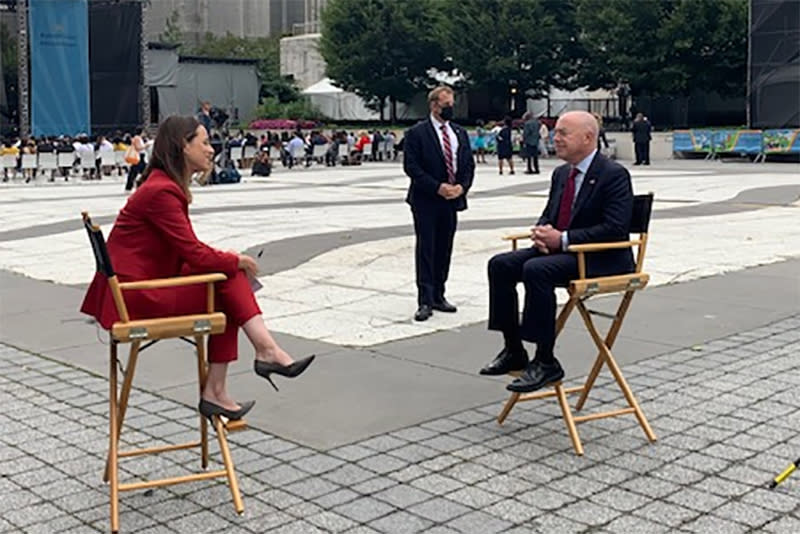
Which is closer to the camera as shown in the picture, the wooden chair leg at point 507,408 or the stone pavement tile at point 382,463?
the stone pavement tile at point 382,463

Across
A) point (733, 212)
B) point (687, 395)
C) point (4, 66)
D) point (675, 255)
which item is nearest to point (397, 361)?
point (687, 395)

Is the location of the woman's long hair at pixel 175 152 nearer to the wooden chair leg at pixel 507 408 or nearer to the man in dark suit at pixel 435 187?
the wooden chair leg at pixel 507 408

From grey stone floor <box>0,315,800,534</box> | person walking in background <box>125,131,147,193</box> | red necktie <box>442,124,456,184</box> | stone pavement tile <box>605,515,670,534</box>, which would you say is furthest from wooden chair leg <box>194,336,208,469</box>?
person walking in background <box>125,131,147,193</box>

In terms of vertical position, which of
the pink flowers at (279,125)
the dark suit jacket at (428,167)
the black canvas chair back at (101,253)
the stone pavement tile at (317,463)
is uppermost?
the pink flowers at (279,125)

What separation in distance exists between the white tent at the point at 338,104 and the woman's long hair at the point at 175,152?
59332mm

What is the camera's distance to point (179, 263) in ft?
16.0

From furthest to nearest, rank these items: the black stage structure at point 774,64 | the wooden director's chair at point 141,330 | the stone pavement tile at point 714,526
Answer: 1. the black stage structure at point 774,64
2. the wooden director's chair at point 141,330
3. the stone pavement tile at point 714,526

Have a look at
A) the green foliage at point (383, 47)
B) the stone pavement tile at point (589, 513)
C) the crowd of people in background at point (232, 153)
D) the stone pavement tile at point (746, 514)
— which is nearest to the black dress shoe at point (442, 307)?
the stone pavement tile at point (589, 513)

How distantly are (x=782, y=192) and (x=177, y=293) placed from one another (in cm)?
1955

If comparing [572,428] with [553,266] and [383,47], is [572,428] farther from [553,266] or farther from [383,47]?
[383,47]

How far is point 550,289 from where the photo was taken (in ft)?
18.2

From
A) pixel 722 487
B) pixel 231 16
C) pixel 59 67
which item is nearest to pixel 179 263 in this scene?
pixel 722 487

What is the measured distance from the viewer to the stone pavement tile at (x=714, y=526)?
4.38m

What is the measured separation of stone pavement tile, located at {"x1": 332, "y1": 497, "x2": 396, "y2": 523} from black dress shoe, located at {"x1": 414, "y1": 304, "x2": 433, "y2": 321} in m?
4.05
